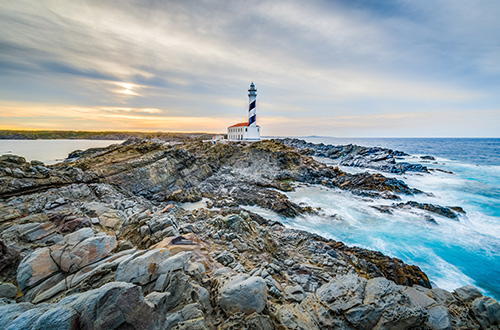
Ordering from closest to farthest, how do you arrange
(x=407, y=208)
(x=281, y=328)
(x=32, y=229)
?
(x=281, y=328) → (x=32, y=229) → (x=407, y=208)

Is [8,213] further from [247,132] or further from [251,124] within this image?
[251,124]

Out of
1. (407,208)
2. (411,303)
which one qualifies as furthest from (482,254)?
(411,303)

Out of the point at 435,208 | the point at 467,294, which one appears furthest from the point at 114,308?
the point at 435,208

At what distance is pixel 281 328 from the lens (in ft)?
15.5

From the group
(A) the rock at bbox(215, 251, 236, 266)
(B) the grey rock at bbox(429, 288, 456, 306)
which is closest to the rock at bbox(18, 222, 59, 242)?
(A) the rock at bbox(215, 251, 236, 266)

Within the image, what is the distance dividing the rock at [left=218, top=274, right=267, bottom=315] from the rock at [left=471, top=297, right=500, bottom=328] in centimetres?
653

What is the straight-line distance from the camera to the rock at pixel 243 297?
470 cm

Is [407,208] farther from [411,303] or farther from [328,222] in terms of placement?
[411,303]

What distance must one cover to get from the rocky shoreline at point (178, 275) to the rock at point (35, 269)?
0.07 feet

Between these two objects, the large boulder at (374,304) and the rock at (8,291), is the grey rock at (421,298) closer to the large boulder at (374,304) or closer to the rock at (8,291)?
the large boulder at (374,304)

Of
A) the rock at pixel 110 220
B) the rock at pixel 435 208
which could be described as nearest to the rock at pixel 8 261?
the rock at pixel 110 220

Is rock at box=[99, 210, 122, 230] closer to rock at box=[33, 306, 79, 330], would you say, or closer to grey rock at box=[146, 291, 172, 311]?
grey rock at box=[146, 291, 172, 311]

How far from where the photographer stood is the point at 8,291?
186 inches

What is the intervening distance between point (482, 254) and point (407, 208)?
6362mm
